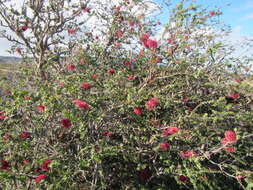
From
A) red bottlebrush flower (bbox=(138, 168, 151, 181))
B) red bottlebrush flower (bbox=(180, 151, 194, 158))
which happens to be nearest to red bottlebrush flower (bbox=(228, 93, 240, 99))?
red bottlebrush flower (bbox=(180, 151, 194, 158))

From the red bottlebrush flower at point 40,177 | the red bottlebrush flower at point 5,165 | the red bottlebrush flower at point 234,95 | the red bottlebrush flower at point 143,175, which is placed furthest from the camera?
the red bottlebrush flower at point 234,95

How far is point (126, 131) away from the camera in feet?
9.02

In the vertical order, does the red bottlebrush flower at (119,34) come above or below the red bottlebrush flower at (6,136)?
above

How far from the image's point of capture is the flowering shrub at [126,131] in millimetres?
2338

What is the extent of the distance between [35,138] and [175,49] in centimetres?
233

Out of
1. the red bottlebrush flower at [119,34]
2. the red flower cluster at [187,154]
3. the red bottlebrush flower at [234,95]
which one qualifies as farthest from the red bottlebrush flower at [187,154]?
the red bottlebrush flower at [119,34]

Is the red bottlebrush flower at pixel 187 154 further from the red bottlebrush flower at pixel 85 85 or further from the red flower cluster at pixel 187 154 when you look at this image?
the red bottlebrush flower at pixel 85 85

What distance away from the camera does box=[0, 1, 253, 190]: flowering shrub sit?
7.67 feet

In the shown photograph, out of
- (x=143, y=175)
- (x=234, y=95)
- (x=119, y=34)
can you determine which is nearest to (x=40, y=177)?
(x=143, y=175)

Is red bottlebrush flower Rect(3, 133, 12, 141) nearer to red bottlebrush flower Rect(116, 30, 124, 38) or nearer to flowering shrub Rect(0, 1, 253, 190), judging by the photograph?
flowering shrub Rect(0, 1, 253, 190)

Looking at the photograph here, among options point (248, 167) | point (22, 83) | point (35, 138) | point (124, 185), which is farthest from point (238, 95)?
point (22, 83)

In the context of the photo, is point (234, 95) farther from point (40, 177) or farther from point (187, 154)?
point (40, 177)

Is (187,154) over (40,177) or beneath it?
over

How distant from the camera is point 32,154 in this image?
2.59 m
